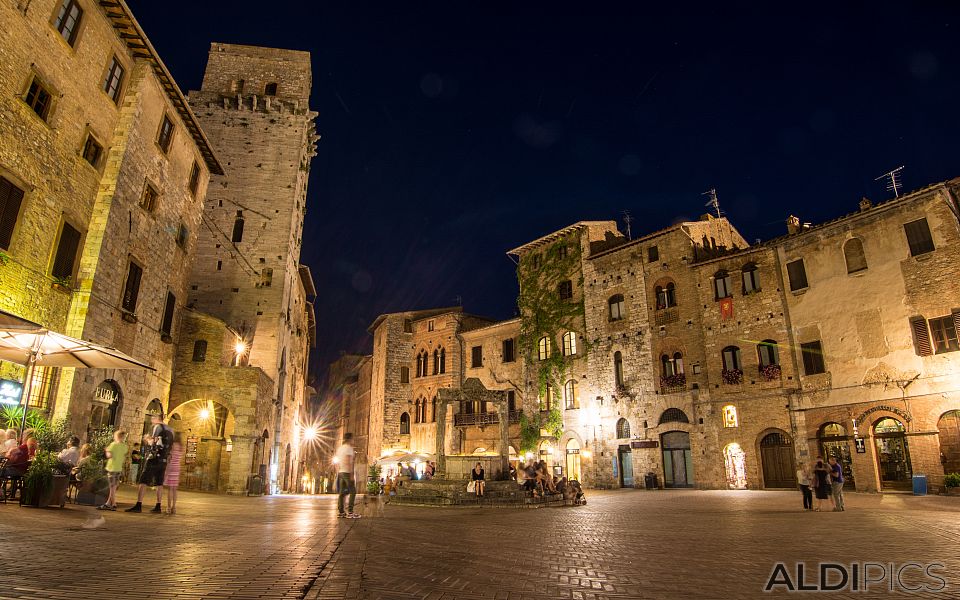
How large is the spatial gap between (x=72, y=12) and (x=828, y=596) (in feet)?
67.1

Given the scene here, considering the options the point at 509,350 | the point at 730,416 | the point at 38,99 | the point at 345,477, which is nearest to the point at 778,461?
the point at 730,416

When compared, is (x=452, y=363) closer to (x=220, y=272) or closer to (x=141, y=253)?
(x=220, y=272)

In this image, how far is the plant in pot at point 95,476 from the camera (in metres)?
8.54

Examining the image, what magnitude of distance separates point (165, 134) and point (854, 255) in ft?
94.2

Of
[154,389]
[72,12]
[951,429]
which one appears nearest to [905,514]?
[951,429]

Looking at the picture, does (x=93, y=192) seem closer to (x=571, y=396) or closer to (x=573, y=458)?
(x=571, y=396)

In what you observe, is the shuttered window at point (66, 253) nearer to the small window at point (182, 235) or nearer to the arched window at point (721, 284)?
the small window at point (182, 235)

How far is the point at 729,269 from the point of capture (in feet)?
92.1

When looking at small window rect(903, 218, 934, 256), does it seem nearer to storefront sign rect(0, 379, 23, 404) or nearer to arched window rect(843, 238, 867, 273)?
arched window rect(843, 238, 867, 273)

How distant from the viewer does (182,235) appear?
2162cm

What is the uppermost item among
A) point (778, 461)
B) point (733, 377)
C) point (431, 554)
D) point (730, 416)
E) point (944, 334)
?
point (944, 334)

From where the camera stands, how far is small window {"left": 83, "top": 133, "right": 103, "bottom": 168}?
15.5m

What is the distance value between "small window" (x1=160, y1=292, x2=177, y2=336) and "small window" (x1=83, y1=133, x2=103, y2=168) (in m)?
6.06

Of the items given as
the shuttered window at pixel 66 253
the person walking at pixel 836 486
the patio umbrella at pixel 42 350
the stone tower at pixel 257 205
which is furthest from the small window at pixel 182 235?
the person walking at pixel 836 486
